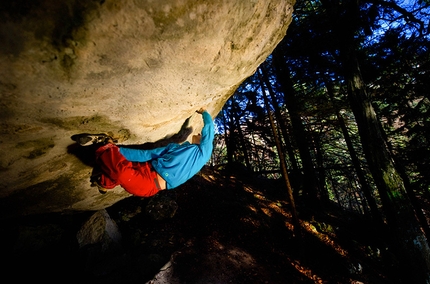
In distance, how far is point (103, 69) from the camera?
2.29 meters

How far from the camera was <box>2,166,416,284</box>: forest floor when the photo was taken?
5.30m

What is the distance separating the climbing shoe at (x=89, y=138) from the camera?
123 inches

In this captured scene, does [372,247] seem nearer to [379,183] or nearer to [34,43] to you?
[379,183]

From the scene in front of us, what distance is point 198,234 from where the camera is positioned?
27.3 feet

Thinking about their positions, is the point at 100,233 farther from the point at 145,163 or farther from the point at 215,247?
the point at 215,247

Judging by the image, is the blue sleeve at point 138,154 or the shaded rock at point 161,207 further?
the shaded rock at point 161,207

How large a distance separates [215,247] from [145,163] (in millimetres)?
5703

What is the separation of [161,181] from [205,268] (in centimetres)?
462

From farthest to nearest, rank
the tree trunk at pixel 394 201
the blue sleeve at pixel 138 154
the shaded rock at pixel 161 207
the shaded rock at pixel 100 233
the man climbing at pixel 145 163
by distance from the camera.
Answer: the shaded rock at pixel 161 207 < the shaded rock at pixel 100 233 < the tree trunk at pixel 394 201 < the blue sleeve at pixel 138 154 < the man climbing at pixel 145 163

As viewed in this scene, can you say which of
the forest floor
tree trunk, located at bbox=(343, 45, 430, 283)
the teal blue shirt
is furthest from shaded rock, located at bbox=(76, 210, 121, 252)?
tree trunk, located at bbox=(343, 45, 430, 283)

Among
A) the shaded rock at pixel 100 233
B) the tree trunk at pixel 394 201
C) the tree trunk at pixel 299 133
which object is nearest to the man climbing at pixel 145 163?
the shaded rock at pixel 100 233

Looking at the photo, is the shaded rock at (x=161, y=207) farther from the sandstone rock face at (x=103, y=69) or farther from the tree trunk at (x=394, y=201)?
the tree trunk at (x=394, y=201)

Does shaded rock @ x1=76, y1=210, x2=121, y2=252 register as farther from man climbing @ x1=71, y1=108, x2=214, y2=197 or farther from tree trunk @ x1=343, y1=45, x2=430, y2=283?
tree trunk @ x1=343, y1=45, x2=430, y2=283

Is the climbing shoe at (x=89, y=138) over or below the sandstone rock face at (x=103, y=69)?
below
